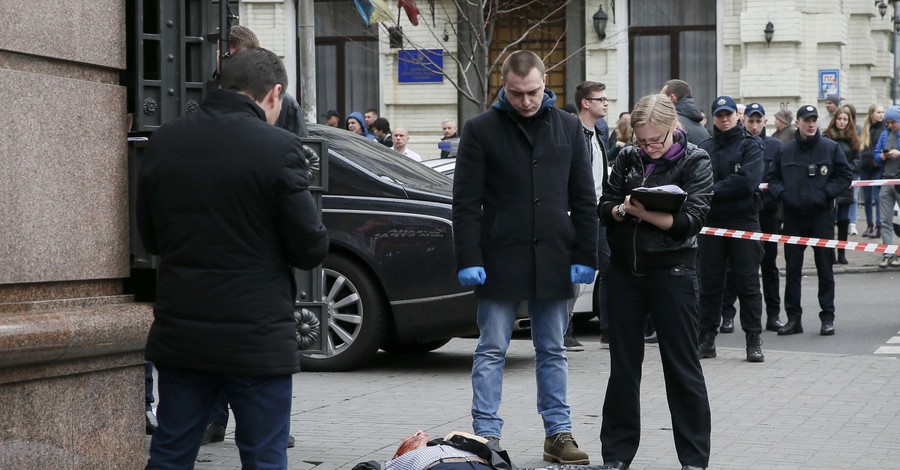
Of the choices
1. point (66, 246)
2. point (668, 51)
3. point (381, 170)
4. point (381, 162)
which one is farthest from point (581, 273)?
point (668, 51)

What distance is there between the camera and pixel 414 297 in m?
9.70

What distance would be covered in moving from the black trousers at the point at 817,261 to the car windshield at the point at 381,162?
3.29 m

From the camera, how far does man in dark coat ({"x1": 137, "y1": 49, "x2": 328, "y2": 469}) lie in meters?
4.59

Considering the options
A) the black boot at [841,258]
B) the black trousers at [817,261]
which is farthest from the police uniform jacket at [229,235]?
the black boot at [841,258]

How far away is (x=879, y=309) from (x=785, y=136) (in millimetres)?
2953

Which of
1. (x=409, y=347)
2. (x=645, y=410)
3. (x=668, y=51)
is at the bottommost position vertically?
(x=645, y=410)

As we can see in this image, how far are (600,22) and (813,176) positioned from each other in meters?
11.6

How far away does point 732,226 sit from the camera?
10.7 meters

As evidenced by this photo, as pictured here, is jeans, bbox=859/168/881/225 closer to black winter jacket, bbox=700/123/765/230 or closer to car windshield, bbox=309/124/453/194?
black winter jacket, bbox=700/123/765/230

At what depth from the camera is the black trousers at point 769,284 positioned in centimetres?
1245

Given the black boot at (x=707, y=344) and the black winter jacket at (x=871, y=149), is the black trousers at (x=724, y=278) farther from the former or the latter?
the black winter jacket at (x=871, y=149)

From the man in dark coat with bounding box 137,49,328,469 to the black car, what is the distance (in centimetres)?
488

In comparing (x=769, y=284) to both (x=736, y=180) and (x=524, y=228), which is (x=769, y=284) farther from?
(x=524, y=228)

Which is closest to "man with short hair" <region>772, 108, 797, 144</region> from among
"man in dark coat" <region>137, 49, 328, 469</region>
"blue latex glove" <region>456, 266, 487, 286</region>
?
"blue latex glove" <region>456, 266, 487, 286</region>
